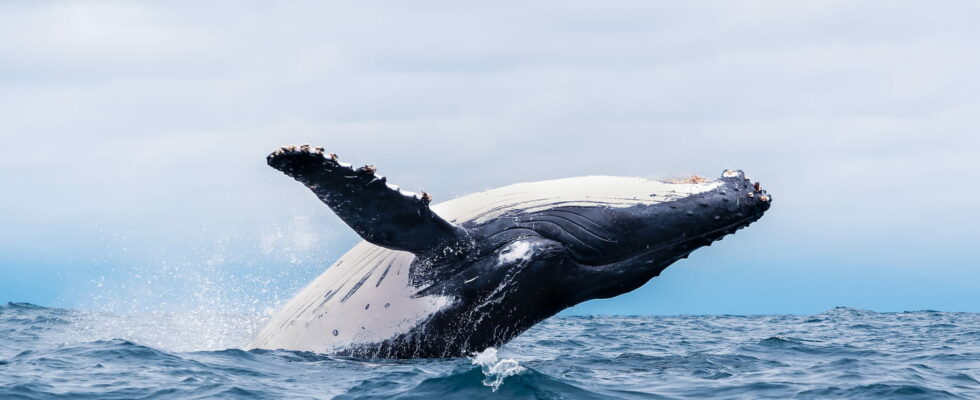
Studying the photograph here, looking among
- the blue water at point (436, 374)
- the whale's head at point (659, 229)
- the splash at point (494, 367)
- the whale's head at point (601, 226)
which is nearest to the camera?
the blue water at point (436, 374)

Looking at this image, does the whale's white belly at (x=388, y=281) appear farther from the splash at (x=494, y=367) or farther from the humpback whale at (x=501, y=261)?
the splash at (x=494, y=367)

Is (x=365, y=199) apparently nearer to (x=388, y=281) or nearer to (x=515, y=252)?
(x=388, y=281)

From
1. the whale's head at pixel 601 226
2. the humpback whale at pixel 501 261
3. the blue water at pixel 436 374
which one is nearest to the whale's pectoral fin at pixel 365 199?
the humpback whale at pixel 501 261

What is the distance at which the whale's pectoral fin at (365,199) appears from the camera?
23.8 feet

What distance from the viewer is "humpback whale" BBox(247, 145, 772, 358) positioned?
880 cm

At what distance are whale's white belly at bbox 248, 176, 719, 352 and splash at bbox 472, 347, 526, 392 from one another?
2.51ft

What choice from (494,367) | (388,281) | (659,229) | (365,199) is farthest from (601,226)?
(365,199)

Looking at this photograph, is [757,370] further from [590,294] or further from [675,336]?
[675,336]

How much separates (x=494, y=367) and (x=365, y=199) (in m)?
2.36

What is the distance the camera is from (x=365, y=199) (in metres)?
7.64

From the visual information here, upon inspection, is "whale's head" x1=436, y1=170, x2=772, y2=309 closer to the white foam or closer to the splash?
the white foam

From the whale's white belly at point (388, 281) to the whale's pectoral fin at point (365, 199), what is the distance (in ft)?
2.60

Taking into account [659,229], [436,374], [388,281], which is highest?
[659,229]

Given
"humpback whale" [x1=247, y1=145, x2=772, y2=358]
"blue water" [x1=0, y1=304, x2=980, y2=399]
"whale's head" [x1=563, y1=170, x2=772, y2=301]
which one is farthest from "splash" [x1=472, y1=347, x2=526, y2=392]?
"whale's head" [x1=563, y1=170, x2=772, y2=301]
